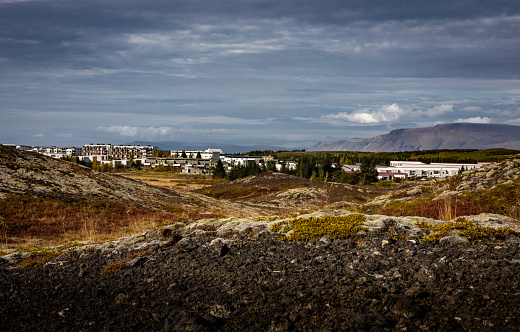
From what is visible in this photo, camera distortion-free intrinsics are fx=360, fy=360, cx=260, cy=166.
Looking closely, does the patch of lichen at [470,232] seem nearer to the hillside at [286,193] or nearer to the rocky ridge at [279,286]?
the rocky ridge at [279,286]

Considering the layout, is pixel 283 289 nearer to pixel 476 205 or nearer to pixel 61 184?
pixel 476 205

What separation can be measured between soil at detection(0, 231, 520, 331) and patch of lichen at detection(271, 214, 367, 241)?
0.43 metres

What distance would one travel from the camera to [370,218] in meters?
12.4

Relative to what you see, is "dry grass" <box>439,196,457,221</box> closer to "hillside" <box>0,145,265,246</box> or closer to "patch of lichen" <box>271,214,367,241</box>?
"patch of lichen" <box>271,214,367,241</box>

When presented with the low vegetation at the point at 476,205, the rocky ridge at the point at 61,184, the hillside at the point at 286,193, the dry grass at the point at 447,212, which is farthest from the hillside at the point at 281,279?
the hillside at the point at 286,193

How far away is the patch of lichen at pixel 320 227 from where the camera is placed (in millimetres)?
11117

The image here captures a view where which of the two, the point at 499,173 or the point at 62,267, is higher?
the point at 499,173

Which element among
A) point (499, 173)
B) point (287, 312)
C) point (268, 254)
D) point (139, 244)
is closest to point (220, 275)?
point (268, 254)

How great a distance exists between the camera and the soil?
21.4 feet

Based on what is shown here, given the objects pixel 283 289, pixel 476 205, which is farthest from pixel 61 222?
pixel 476 205

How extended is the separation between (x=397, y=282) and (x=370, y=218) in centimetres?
476

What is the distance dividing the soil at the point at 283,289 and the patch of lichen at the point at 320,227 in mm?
426

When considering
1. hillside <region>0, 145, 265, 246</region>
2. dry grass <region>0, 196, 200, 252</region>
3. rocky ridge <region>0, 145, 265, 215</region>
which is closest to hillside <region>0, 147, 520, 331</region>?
dry grass <region>0, 196, 200, 252</region>

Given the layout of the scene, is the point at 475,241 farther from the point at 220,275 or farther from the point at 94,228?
the point at 94,228
